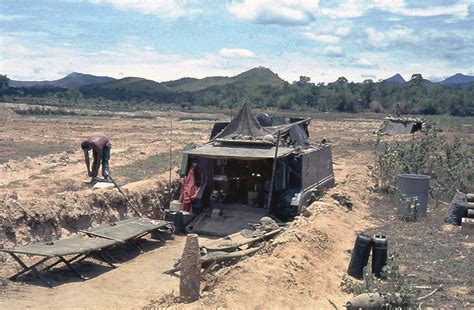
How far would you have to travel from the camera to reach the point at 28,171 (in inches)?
Answer: 854

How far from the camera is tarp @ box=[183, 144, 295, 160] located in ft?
45.2

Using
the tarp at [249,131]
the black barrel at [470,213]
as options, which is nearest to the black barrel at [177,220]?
the tarp at [249,131]

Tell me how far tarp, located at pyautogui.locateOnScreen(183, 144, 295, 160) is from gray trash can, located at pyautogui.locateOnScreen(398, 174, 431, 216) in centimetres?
282

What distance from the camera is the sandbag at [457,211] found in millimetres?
13125

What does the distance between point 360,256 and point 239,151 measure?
16.7 feet

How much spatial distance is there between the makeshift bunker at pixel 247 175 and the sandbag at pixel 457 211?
10.9ft

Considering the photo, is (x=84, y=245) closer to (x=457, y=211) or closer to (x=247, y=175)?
(x=247, y=175)

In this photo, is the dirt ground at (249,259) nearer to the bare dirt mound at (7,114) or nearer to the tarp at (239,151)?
the tarp at (239,151)

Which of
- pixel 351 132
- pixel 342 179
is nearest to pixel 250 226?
pixel 342 179

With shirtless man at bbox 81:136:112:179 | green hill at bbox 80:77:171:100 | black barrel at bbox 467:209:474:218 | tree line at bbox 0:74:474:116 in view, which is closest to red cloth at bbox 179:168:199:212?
shirtless man at bbox 81:136:112:179

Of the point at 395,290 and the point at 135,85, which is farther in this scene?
the point at 135,85

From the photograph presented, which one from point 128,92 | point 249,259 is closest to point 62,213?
point 249,259

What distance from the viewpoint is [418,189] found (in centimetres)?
1430

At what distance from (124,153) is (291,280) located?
1930cm
